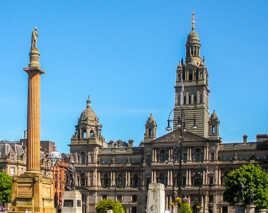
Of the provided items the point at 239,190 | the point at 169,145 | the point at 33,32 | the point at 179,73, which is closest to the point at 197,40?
the point at 179,73

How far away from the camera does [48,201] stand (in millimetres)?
60875

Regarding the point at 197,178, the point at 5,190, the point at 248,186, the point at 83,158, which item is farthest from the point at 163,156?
the point at 5,190

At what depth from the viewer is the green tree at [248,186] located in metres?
108

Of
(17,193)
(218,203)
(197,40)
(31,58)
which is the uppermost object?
(197,40)

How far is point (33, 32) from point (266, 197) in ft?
208

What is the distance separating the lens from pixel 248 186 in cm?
10862

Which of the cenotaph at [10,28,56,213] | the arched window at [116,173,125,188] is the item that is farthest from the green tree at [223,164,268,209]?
the cenotaph at [10,28,56,213]

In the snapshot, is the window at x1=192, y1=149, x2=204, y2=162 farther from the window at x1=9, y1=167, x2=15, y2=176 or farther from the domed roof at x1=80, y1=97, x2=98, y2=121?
the window at x1=9, y1=167, x2=15, y2=176

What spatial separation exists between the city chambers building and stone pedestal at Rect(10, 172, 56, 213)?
7585 centimetres

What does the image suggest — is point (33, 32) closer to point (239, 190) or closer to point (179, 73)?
point (239, 190)

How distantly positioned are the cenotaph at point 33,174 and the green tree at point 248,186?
54.9 metres

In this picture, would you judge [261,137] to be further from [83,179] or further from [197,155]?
[83,179]

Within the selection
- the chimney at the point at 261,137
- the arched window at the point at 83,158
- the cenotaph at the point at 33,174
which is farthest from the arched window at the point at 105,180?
the cenotaph at the point at 33,174

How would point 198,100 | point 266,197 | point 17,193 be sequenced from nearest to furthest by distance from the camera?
point 17,193 < point 266,197 < point 198,100
